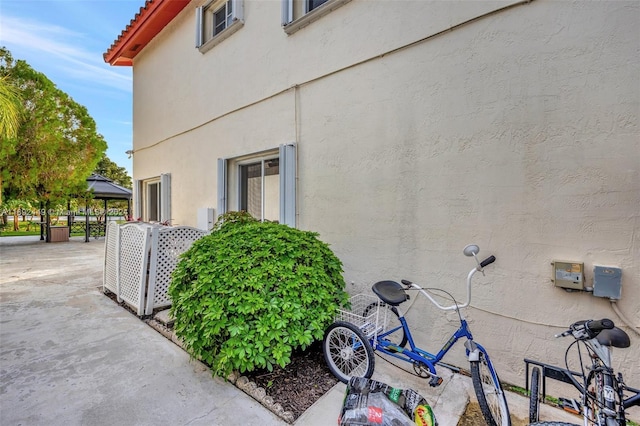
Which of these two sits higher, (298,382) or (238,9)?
(238,9)

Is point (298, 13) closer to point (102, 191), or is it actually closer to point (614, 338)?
point (614, 338)

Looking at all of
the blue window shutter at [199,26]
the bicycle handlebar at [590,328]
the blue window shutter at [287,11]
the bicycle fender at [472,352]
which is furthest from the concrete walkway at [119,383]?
the blue window shutter at [199,26]

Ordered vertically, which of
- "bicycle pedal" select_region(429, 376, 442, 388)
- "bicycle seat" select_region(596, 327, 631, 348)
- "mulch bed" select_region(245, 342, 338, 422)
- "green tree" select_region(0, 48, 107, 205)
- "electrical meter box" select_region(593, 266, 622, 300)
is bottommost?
"mulch bed" select_region(245, 342, 338, 422)

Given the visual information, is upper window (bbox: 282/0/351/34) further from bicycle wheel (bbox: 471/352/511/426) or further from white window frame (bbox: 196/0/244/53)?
bicycle wheel (bbox: 471/352/511/426)

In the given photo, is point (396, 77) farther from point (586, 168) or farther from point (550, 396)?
point (550, 396)

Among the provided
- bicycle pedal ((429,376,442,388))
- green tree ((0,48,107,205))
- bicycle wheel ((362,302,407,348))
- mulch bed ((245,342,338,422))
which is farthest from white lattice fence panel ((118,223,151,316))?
green tree ((0,48,107,205))

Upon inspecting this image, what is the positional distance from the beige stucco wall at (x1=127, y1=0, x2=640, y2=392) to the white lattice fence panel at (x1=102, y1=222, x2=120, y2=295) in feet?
10.3

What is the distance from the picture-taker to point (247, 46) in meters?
4.83

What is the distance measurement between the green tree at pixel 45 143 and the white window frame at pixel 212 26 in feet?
25.1

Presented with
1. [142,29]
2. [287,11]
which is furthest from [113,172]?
[287,11]

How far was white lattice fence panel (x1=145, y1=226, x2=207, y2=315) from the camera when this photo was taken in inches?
170

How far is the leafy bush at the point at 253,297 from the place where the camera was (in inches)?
91.7

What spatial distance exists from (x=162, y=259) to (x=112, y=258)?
1.57m

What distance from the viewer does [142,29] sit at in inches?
264
